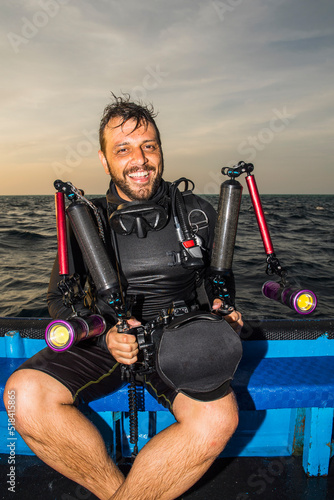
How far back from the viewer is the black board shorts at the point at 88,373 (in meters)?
2.13

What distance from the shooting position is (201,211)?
9.45 feet

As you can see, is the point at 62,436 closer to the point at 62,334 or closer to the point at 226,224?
the point at 62,334

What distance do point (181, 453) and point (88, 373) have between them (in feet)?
2.43

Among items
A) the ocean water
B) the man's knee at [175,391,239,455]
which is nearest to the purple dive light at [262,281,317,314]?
the man's knee at [175,391,239,455]

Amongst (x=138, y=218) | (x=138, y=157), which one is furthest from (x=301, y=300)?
(x=138, y=157)

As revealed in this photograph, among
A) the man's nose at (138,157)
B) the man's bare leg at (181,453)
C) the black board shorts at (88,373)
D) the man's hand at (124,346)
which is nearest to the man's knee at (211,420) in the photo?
the man's bare leg at (181,453)

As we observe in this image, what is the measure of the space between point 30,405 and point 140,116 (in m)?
2.17

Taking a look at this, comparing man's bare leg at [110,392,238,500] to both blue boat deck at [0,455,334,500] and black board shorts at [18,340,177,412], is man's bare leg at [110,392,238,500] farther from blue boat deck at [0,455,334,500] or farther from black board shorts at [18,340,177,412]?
blue boat deck at [0,455,334,500]

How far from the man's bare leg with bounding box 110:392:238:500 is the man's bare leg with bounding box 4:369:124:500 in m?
0.15

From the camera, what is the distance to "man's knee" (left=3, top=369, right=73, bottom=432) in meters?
1.97

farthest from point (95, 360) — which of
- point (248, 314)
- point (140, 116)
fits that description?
point (248, 314)

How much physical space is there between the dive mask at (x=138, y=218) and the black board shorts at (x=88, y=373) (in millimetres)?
841

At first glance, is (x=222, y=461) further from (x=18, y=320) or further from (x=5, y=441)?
(x=18, y=320)

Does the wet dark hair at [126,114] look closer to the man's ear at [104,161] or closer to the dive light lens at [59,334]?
the man's ear at [104,161]
